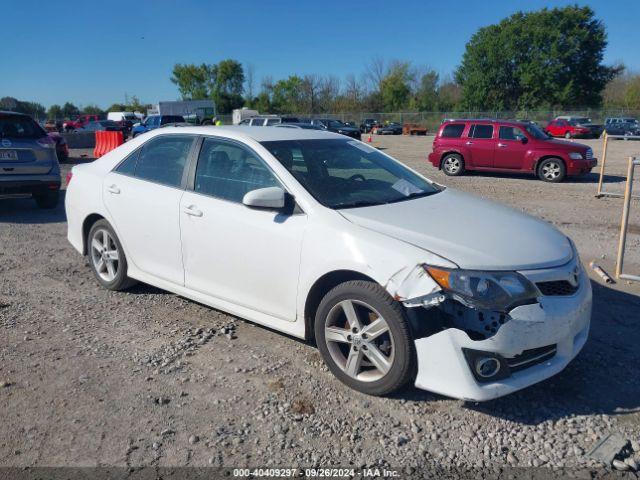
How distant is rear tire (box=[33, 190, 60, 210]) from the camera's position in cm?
969

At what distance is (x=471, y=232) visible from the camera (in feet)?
11.5

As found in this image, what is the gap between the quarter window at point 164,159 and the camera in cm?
460

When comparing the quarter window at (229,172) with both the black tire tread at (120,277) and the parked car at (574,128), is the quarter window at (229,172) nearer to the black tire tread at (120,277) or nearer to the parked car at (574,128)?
the black tire tread at (120,277)

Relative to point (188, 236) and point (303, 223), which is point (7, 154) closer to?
point (188, 236)

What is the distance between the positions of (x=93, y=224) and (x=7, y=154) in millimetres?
4478

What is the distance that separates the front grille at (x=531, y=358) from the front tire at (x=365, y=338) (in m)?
0.56

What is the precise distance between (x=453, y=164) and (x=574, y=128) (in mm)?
27999

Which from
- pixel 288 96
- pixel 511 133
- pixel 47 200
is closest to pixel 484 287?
pixel 47 200

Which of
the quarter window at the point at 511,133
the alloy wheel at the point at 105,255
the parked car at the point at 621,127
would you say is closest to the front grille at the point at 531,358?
the alloy wheel at the point at 105,255

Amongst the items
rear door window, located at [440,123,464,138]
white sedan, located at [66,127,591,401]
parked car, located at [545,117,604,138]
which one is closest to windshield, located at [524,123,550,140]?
rear door window, located at [440,123,464,138]

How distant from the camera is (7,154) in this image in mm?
8719

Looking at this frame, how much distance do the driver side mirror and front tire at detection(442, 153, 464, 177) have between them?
45.5 feet

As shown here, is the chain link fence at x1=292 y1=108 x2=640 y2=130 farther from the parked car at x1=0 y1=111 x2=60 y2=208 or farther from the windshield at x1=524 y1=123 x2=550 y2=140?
the parked car at x1=0 y1=111 x2=60 y2=208

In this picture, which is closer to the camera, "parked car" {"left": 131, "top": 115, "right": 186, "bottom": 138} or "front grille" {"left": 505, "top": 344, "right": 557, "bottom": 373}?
"front grille" {"left": 505, "top": 344, "right": 557, "bottom": 373}
